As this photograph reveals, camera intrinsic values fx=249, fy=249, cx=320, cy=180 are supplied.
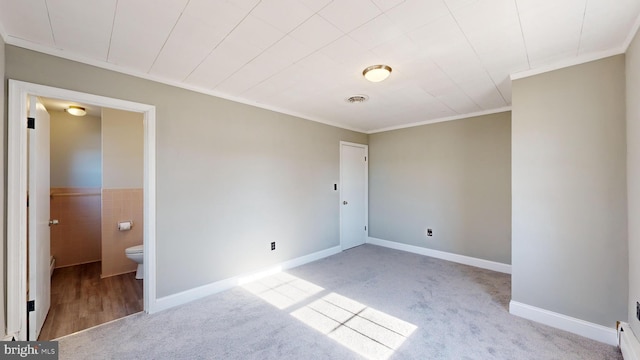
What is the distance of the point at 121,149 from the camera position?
376cm

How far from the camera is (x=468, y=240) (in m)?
3.95

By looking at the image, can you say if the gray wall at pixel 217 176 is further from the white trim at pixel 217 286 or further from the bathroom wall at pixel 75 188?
the bathroom wall at pixel 75 188

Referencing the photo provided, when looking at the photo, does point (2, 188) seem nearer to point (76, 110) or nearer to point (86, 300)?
point (86, 300)

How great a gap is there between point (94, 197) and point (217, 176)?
2836 mm

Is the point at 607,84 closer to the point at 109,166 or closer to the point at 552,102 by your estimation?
the point at 552,102

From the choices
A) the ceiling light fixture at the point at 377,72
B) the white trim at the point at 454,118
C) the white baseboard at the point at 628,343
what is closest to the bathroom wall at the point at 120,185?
the ceiling light fixture at the point at 377,72

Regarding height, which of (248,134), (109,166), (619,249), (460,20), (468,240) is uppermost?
(460,20)

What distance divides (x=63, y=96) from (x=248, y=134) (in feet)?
5.63

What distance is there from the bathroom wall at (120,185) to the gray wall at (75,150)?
2.90 feet

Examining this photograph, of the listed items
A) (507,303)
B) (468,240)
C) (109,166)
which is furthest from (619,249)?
(109,166)

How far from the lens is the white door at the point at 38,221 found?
2.02 metres

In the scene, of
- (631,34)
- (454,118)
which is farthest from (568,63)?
(454,118)

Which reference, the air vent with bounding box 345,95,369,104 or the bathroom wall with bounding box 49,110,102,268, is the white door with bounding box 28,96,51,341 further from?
the air vent with bounding box 345,95,369,104

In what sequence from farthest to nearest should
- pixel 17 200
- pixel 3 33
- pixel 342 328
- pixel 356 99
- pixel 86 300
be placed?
pixel 356 99, pixel 86 300, pixel 342 328, pixel 17 200, pixel 3 33
